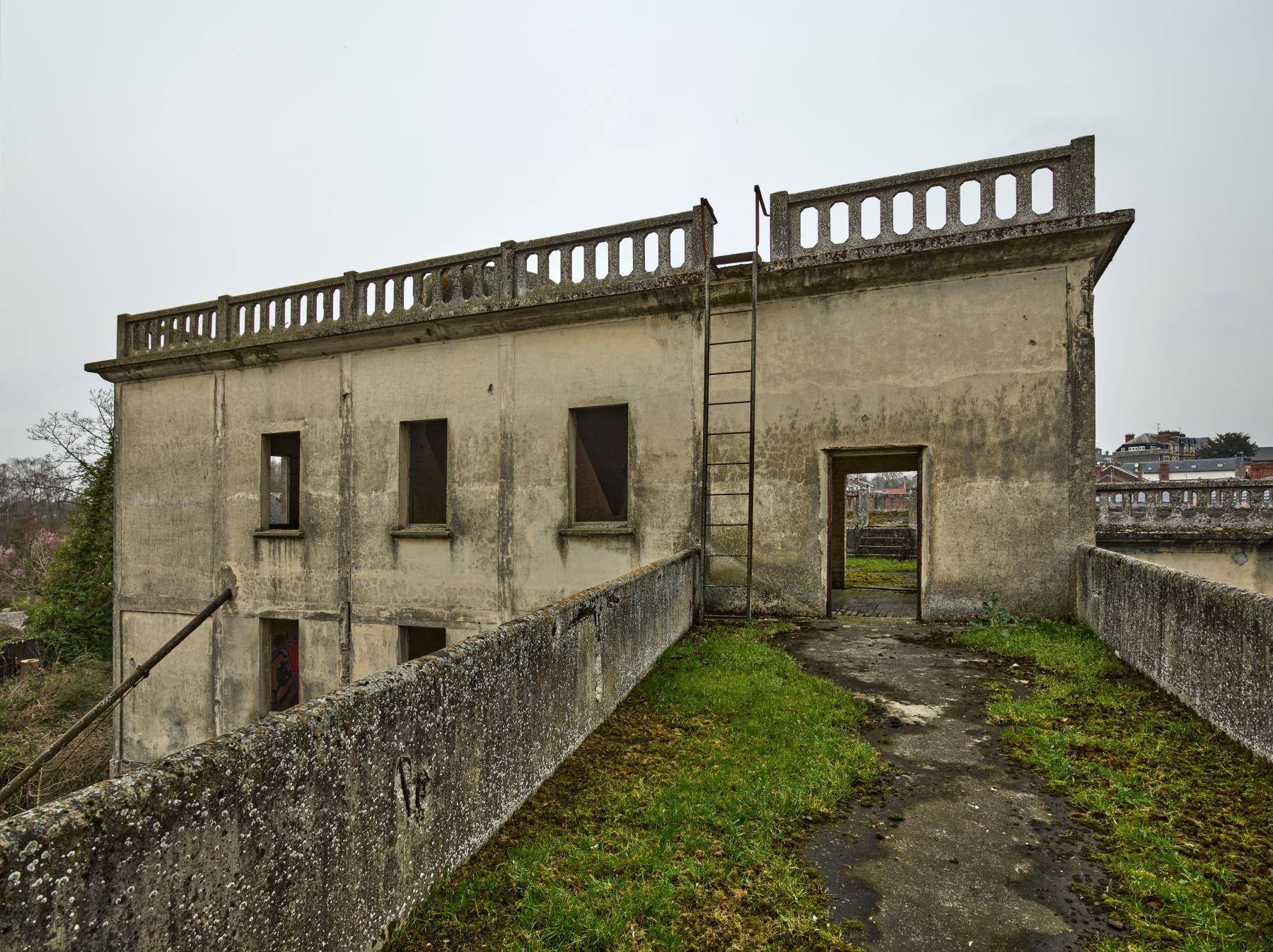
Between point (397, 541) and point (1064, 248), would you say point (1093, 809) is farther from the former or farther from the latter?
point (397, 541)

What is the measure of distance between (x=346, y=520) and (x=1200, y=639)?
36.5ft

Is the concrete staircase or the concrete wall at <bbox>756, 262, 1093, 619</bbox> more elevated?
the concrete wall at <bbox>756, 262, 1093, 619</bbox>

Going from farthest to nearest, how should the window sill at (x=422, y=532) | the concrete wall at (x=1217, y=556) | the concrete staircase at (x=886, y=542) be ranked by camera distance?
the concrete staircase at (x=886, y=542) < the concrete wall at (x=1217, y=556) < the window sill at (x=422, y=532)

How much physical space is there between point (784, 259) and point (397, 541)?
7.40m

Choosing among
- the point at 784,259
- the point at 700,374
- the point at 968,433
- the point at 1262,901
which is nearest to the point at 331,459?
the point at 700,374

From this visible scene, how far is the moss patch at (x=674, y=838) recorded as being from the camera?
8.78 ft

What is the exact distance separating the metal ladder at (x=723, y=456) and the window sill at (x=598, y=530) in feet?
3.96

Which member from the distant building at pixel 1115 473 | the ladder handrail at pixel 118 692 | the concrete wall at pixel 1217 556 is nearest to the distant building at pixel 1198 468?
the distant building at pixel 1115 473

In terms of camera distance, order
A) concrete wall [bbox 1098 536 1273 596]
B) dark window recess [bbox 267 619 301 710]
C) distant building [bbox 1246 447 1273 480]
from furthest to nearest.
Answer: distant building [bbox 1246 447 1273 480]
dark window recess [bbox 267 619 301 710]
concrete wall [bbox 1098 536 1273 596]

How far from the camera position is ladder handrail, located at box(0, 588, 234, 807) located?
9625 mm

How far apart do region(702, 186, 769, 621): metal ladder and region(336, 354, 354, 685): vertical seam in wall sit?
6.18 m

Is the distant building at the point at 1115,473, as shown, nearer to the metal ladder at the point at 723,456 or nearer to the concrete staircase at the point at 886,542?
the concrete staircase at the point at 886,542

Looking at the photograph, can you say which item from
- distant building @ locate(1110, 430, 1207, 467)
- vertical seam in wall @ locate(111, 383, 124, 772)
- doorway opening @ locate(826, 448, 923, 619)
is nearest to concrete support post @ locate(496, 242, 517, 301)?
doorway opening @ locate(826, 448, 923, 619)

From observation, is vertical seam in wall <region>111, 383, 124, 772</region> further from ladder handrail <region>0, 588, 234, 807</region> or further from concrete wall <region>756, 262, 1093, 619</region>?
concrete wall <region>756, 262, 1093, 619</region>
